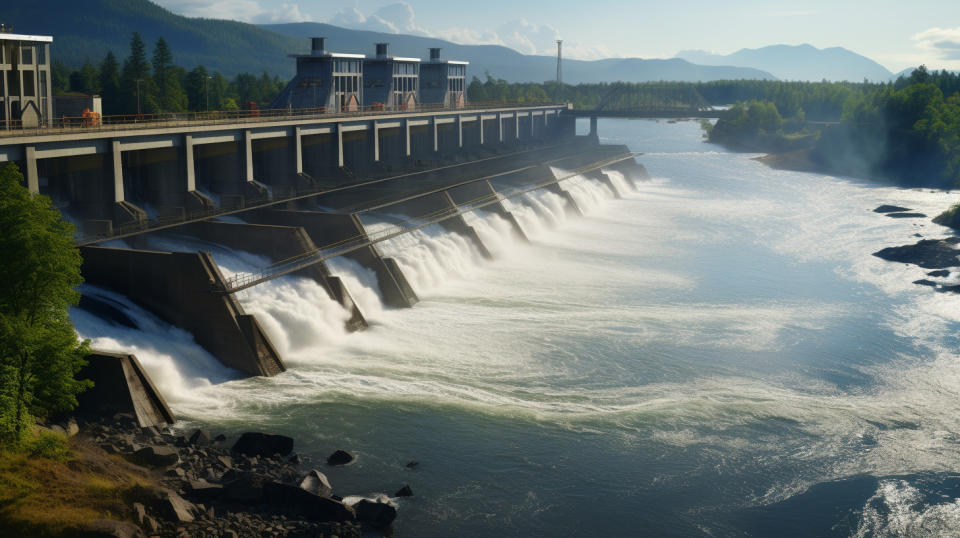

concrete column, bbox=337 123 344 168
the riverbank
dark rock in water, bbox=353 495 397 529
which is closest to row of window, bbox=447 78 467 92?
concrete column, bbox=337 123 344 168

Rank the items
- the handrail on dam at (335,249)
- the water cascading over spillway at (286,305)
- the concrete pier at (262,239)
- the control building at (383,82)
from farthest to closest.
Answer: the control building at (383,82), the concrete pier at (262,239), the handrail on dam at (335,249), the water cascading over spillway at (286,305)

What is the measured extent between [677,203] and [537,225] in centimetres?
2614

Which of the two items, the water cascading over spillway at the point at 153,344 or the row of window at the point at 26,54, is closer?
the water cascading over spillway at the point at 153,344

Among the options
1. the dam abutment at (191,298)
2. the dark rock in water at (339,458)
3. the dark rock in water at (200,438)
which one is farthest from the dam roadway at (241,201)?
the dark rock in water at (339,458)

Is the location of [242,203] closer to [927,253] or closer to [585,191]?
[585,191]

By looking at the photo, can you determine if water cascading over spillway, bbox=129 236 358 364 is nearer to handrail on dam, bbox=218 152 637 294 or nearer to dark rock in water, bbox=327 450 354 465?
handrail on dam, bbox=218 152 637 294

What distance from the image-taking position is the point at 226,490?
76.9 feet

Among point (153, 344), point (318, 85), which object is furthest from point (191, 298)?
point (318, 85)

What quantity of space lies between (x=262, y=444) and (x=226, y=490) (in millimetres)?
2883

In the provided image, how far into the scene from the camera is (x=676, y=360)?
121 ft

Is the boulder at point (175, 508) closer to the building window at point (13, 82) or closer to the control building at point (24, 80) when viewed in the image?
the control building at point (24, 80)

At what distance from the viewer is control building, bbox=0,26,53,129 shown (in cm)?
4100

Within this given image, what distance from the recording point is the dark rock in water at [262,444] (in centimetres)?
2608

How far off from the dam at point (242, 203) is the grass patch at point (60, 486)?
942cm
